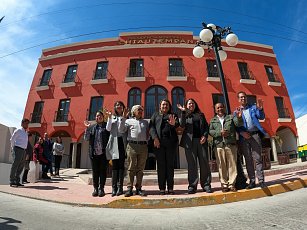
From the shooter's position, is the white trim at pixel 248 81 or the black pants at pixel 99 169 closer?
the black pants at pixel 99 169

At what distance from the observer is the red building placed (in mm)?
17016

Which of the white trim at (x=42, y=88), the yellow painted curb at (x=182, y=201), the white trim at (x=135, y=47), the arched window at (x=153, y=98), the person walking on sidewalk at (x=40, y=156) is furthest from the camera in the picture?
the white trim at (x=135, y=47)

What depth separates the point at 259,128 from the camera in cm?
427

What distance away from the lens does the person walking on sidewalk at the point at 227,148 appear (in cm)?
415

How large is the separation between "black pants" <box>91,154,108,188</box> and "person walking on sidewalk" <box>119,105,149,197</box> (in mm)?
636

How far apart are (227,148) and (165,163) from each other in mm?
1252

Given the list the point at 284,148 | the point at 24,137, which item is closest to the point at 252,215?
the point at 24,137

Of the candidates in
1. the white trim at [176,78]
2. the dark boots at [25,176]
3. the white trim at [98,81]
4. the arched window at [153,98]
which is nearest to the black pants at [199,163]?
the dark boots at [25,176]

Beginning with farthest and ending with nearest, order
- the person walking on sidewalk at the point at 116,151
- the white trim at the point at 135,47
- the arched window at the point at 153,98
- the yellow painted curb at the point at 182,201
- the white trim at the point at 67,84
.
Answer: the white trim at the point at 135,47
the white trim at the point at 67,84
the arched window at the point at 153,98
the person walking on sidewalk at the point at 116,151
the yellow painted curb at the point at 182,201

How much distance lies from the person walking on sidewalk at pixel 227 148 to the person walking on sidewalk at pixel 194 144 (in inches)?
9.2

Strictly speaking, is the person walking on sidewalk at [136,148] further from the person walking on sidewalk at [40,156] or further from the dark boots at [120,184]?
the person walking on sidewalk at [40,156]

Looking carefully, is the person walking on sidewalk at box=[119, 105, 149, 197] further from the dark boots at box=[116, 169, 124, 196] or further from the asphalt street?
the asphalt street

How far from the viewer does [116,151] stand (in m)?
4.28

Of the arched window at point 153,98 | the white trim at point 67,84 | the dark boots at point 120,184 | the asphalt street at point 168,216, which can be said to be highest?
the white trim at point 67,84
